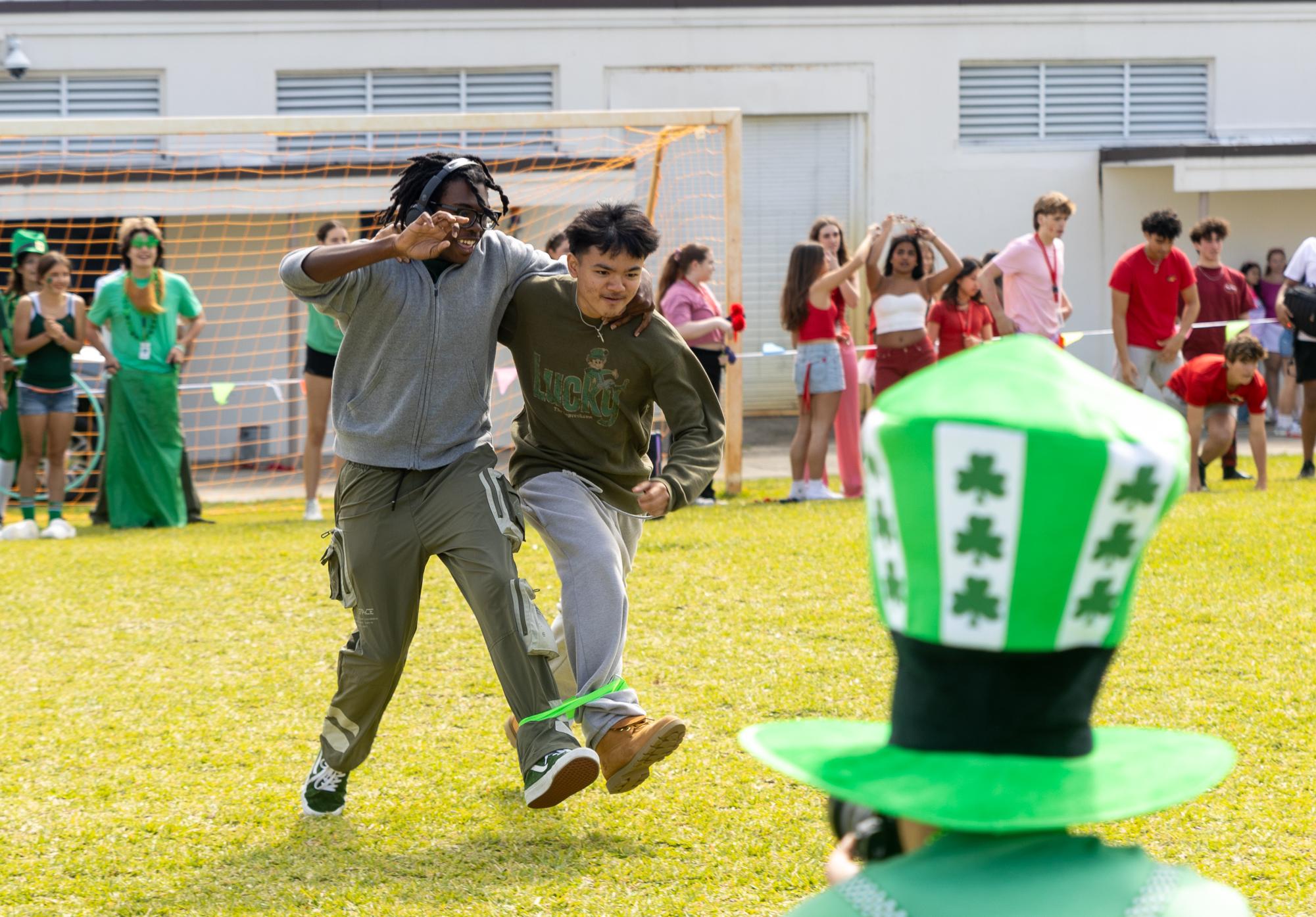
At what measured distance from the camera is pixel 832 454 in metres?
15.1

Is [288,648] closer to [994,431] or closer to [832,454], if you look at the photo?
[994,431]

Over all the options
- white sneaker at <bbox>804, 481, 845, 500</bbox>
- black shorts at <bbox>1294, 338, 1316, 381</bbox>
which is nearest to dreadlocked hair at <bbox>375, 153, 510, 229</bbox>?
white sneaker at <bbox>804, 481, 845, 500</bbox>

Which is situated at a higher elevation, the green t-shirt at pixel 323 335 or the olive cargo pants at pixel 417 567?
the green t-shirt at pixel 323 335

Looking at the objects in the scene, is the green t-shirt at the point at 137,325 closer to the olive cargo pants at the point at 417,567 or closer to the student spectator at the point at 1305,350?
the olive cargo pants at the point at 417,567

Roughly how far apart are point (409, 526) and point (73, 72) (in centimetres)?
1488

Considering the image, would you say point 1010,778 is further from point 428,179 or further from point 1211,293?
point 1211,293

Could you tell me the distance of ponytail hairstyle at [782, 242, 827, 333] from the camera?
34.7 feet

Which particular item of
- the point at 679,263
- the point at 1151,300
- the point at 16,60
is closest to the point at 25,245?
the point at 679,263

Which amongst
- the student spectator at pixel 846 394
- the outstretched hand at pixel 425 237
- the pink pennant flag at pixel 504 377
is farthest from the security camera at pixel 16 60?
the outstretched hand at pixel 425 237

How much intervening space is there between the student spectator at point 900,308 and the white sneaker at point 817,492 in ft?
2.68

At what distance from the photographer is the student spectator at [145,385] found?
1044 centimetres

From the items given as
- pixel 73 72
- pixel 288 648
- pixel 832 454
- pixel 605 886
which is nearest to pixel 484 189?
pixel 605 886

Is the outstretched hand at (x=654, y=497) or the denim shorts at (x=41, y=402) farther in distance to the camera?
the denim shorts at (x=41, y=402)

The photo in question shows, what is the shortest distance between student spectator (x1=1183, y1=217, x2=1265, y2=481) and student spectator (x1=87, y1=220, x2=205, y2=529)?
26.0 feet
